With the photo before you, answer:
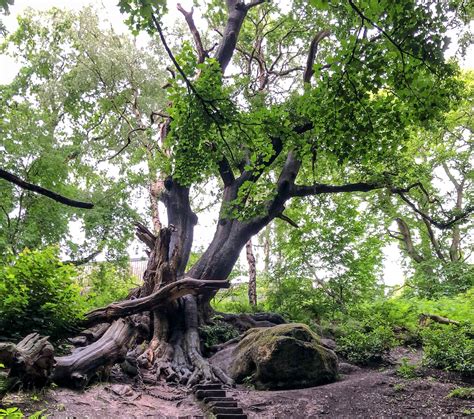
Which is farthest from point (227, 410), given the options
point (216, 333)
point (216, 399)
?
point (216, 333)

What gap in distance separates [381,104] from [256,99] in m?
5.61

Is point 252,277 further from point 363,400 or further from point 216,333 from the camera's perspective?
point 363,400

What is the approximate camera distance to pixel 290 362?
657cm

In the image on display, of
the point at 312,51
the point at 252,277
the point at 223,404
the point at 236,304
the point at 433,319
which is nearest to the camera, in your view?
the point at 223,404

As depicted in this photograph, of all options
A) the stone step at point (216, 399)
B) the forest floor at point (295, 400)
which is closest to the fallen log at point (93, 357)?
the forest floor at point (295, 400)

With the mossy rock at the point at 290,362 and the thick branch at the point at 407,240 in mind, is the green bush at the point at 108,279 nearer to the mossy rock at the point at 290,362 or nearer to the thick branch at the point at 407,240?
the mossy rock at the point at 290,362

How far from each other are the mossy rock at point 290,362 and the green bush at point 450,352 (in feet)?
5.75

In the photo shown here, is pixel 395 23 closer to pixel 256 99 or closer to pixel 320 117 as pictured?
pixel 320 117

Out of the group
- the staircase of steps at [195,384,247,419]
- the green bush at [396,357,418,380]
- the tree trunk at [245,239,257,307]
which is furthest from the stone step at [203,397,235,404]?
the tree trunk at [245,239,257,307]

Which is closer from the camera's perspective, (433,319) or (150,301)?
(150,301)

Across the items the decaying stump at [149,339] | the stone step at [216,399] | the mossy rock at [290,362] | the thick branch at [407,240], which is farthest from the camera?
the thick branch at [407,240]

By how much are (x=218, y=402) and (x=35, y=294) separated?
3.12 metres

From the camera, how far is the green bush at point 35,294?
5047 millimetres

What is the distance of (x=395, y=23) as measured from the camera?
4.10 m
